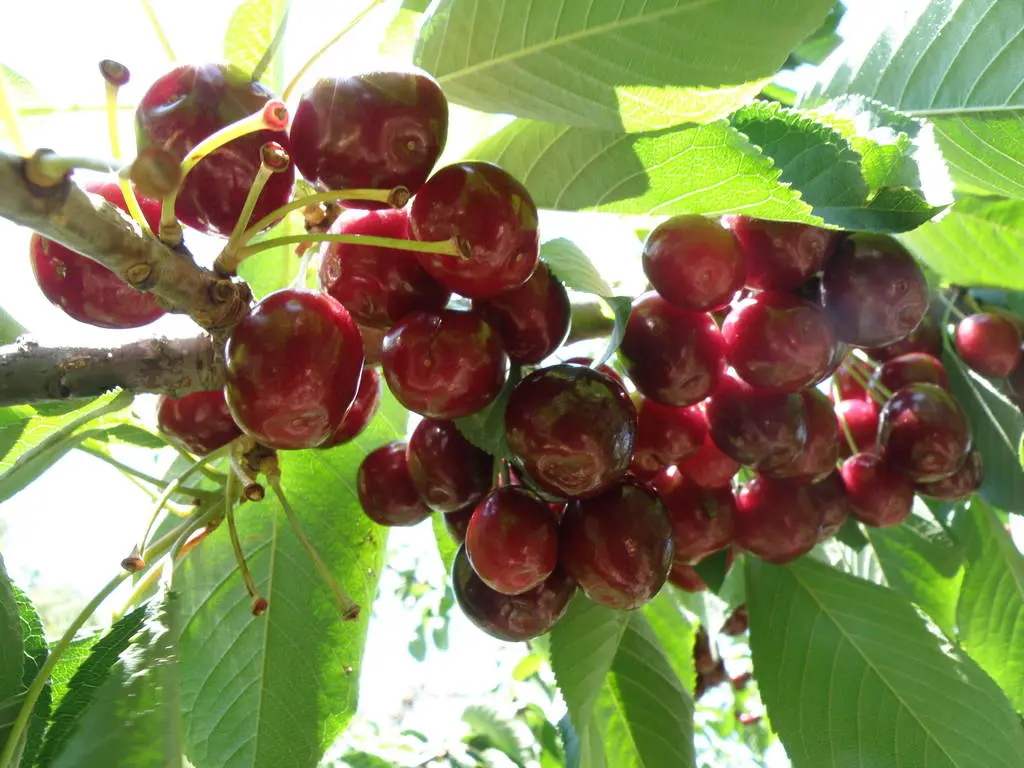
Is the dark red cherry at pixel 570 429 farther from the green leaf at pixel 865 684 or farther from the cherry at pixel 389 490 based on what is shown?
the green leaf at pixel 865 684

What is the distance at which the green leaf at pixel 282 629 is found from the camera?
3.39 feet

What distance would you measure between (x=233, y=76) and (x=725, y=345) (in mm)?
574

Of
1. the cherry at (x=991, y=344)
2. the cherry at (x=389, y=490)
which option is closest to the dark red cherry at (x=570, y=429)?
the cherry at (x=389, y=490)

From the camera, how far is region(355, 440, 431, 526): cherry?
0.99m

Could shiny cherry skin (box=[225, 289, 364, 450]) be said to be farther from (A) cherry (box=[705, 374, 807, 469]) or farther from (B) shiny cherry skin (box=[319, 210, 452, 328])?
(A) cherry (box=[705, 374, 807, 469])

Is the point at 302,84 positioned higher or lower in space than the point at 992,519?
higher

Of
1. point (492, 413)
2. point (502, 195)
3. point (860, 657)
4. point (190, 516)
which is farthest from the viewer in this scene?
point (860, 657)

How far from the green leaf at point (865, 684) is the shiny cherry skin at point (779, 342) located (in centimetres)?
44

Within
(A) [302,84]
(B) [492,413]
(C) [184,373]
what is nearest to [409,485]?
(B) [492,413]

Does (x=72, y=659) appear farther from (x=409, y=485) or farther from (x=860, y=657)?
(x=860, y=657)

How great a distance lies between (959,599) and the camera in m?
1.54

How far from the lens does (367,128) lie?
0.66 metres

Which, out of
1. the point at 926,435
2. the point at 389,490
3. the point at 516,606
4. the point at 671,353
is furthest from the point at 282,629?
the point at 926,435

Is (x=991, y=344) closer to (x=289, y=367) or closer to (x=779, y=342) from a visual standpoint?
(x=779, y=342)
